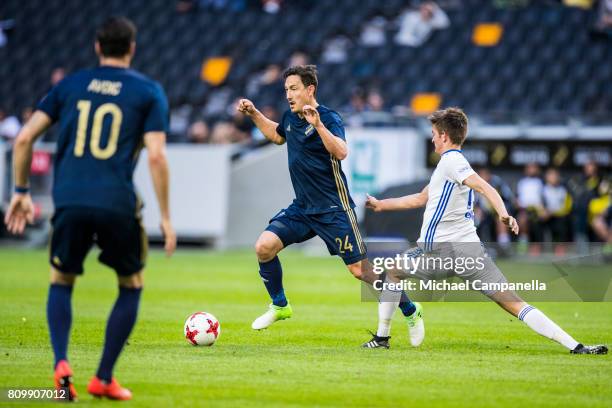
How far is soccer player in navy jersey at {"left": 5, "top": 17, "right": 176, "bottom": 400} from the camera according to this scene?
603 centimetres

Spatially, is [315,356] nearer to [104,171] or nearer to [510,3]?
[104,171]

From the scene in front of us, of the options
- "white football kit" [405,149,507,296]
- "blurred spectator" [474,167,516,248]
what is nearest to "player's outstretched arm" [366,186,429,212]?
"white football kit" [405,149,507,296]

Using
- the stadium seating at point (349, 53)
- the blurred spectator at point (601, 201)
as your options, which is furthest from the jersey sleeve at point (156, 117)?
the stadium seating at point (349, 53)

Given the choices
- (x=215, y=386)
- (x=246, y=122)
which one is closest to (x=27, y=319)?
(x=215, y=386)

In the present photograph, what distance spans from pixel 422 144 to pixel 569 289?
350 inches

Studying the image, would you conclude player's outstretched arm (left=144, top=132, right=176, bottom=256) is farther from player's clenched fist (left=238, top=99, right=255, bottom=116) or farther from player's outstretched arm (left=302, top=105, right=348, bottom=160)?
player's clenched fist (left=238, top=99, right=255, bottom=116)

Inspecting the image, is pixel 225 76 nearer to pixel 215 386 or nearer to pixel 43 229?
pixel 43 229

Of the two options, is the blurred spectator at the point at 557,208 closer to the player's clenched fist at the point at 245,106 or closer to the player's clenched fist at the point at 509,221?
the player's clenched fist at the point at 245,106

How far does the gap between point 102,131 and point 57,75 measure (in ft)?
68.4

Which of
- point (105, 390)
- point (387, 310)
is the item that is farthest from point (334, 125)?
point (105, 390)

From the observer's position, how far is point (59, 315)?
6.24 meters

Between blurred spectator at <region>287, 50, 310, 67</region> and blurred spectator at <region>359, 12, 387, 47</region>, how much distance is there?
5.16 feet

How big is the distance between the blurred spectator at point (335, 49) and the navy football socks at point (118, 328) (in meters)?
21.1

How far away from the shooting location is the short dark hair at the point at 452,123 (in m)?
8.62
